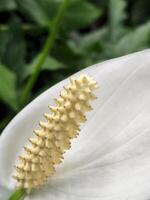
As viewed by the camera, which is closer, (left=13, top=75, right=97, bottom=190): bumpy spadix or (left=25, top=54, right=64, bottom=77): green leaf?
(left=13, top=75, right=97, bottom=190): bumpy spadix

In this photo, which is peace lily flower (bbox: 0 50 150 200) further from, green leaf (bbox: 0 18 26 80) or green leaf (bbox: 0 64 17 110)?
green leaf (bbox: 0 18 26 80)

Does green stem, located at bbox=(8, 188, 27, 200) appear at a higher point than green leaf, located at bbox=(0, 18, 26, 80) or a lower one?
lower

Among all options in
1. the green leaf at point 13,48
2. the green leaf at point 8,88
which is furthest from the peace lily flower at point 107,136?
the green leaf at point 13,48

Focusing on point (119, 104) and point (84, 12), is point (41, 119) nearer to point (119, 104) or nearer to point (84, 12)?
point (119, 104)

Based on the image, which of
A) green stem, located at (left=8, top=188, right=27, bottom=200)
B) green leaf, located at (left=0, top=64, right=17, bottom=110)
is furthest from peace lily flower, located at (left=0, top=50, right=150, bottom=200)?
green leaf, located at (left=0, top=64, right=17, bottom=110)

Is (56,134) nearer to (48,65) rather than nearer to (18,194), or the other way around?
(18,194)

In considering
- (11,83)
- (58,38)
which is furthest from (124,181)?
(58,38)

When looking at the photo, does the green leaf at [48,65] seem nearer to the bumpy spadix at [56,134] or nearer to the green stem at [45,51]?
the green stem at [45,51]
